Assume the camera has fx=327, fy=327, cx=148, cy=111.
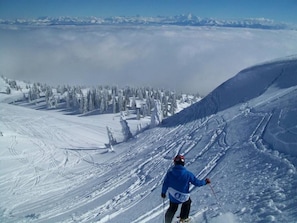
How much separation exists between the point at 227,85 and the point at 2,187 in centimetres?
2238

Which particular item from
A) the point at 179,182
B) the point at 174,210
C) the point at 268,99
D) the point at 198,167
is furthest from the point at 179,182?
the point at 268,99

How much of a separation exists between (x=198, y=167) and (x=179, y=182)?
9543 millimetres

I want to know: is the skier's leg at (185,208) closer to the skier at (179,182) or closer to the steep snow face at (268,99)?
the skier at (179,182)

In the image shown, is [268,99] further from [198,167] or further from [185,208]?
[185,208]

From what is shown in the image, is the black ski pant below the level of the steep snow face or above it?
below

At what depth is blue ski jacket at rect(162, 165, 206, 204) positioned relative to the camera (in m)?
8.30

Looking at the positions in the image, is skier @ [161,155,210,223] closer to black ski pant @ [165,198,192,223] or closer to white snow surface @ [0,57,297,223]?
black ski pant @ [165,198,192,223]

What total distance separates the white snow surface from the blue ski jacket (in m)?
1.85

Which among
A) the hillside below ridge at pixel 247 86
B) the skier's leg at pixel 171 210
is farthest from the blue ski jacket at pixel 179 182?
the hillside below ridge at pixel 247 86

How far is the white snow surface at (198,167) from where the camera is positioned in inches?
443

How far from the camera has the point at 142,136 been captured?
112ft

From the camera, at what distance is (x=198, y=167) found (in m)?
17.6

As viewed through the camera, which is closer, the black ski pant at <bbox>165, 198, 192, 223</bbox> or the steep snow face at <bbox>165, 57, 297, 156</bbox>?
the black ski pant at <bbox>165, 198, 192, 223</bbox>

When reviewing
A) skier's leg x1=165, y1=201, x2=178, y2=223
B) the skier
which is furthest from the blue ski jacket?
skier's leg x1=165, y1=201, x2=178, y2=223
